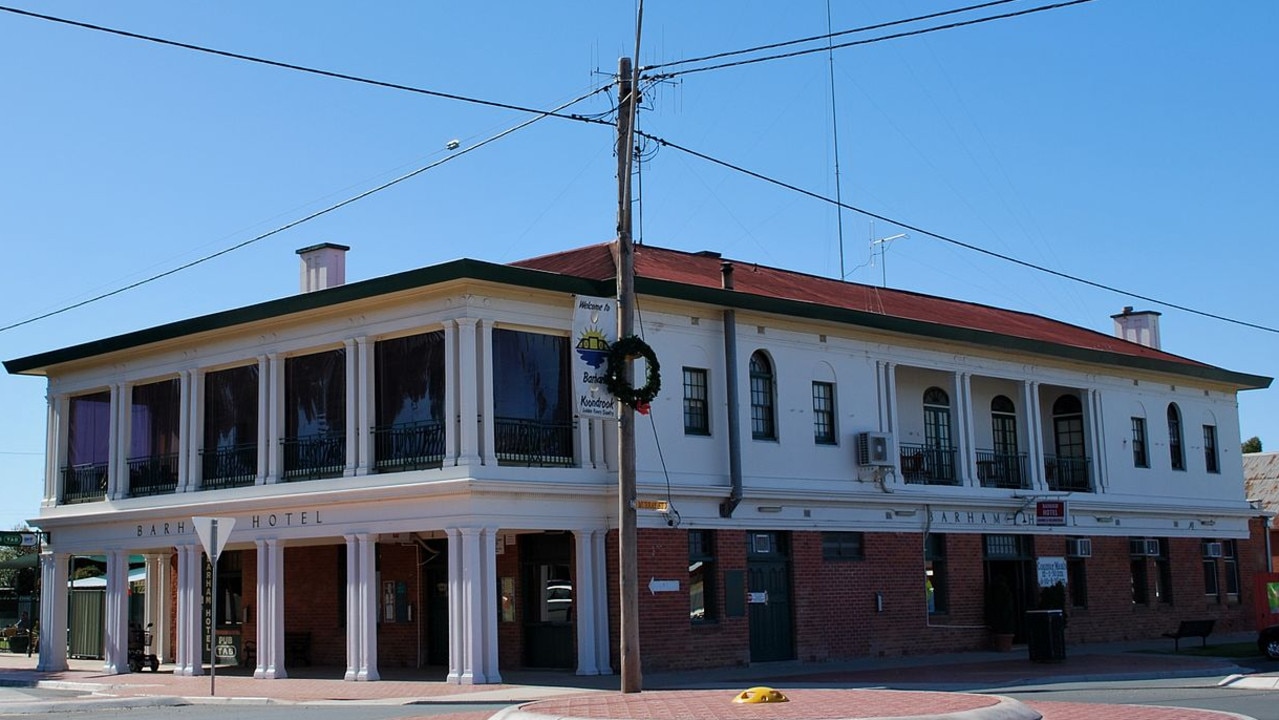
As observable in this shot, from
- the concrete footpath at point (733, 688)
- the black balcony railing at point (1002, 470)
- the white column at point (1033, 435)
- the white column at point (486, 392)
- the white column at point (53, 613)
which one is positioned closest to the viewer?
the concrete footpath at point (733, 688)

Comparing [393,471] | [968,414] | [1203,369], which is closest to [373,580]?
[393,471]

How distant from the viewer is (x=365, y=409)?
25.8 meters

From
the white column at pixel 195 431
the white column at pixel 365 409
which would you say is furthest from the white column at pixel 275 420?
the white column at pixel 195 431

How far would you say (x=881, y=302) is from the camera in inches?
1348

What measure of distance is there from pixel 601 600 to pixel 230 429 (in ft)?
29.6

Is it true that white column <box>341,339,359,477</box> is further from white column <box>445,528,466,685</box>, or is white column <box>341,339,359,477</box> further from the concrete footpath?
the concrete footpath

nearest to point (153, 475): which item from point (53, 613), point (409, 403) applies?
point (53, 613)

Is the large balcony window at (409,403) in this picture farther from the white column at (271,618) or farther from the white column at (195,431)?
the white column at (195,431)

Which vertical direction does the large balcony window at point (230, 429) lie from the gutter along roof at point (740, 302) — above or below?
below

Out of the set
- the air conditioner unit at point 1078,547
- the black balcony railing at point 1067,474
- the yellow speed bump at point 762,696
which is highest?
the black balcony railing at point 1067,474

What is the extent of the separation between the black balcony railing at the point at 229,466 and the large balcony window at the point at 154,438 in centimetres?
101

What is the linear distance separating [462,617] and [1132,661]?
12637 millimetres

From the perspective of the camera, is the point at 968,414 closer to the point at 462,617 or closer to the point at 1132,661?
the point at 1132,661

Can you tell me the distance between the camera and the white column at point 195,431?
2911cm
